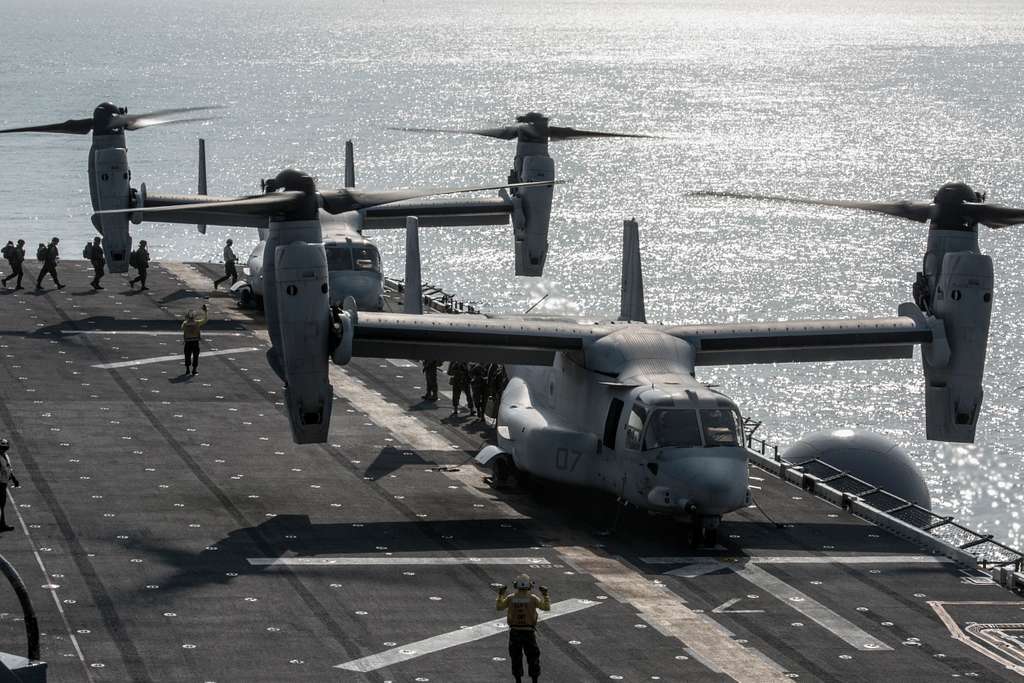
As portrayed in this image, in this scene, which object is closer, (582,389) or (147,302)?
(582,389)

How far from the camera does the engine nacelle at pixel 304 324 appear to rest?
107 feet

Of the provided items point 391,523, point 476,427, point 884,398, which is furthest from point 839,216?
point 391,523

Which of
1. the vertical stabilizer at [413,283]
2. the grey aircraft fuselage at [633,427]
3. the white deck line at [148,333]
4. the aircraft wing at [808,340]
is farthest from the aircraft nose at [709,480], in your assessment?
the white deck line at [148,333]

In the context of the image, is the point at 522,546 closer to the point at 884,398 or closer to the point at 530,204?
the point at 530,204

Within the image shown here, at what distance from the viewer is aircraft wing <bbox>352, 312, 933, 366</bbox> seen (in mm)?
35375

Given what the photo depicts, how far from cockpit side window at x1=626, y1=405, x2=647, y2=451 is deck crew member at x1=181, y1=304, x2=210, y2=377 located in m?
18.0

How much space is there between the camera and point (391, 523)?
33.9 meters

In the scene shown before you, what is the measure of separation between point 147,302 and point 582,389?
29128mm

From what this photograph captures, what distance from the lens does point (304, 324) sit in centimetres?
3262

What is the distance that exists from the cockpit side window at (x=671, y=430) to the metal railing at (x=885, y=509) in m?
5.86

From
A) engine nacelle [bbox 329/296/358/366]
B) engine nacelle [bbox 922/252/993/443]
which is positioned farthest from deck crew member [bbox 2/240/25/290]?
engine nacelle [bbox 922/252/993/443]

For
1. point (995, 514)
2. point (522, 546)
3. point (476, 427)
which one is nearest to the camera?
point (522, 546)

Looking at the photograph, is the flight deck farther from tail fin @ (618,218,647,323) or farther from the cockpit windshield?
the cockpit windshield

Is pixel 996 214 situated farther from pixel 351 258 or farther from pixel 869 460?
pixel 351 258
